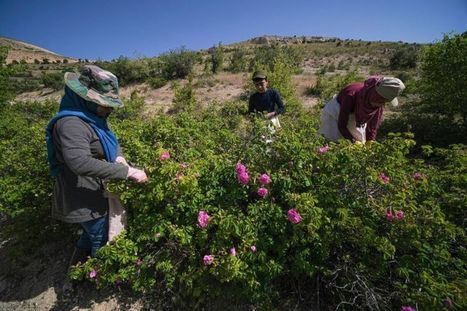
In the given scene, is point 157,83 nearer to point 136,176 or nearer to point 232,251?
point 136,176

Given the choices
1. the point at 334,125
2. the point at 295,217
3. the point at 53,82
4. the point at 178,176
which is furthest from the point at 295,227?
the point at 53,82

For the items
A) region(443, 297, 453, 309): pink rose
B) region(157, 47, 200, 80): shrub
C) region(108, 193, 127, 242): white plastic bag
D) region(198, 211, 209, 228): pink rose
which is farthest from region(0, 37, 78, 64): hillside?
region(443, 297, 453, 309): pink rose

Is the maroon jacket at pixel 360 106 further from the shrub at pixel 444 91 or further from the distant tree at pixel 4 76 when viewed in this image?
the distant tree at pixel 4 76

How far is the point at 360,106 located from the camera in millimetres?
2373

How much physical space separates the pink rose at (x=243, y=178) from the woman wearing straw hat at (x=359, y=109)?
1098 millimetres

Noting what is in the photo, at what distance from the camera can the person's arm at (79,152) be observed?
162cm

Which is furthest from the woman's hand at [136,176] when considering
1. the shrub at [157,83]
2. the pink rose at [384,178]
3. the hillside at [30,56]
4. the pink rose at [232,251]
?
the hillside at [30,56]

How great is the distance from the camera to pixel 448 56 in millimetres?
5754

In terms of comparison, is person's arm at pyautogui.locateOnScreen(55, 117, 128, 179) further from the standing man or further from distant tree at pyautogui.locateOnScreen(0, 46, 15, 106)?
distant tree at pyautogui.locateOnScreen(0, 46, 15, 106)

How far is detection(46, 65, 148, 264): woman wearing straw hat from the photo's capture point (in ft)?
5.40

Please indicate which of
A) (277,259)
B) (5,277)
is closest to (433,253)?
(277,259)

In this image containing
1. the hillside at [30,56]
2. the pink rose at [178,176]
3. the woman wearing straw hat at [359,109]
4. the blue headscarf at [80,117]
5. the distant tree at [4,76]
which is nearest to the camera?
the blue headscarf at [80,117]

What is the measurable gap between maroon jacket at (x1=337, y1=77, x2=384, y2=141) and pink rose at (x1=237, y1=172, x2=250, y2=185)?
1.20 metres

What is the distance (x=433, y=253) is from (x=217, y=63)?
18.3 metres
